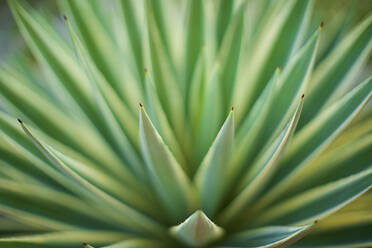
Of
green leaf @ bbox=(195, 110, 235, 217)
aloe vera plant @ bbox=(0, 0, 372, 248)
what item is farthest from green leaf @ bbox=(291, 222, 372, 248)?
green leaf @ bbox=(195, 110, 235, 217)

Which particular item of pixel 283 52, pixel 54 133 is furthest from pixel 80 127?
pixel 283 52

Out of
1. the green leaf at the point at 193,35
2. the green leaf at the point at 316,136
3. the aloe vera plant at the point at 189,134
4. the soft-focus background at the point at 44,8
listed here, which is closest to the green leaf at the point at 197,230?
the aloe vera plant at the point at 189,134

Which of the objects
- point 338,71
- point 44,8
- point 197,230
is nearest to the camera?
point 197,230

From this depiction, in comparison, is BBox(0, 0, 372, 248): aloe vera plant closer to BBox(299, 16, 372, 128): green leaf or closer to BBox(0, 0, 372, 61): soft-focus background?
BBox(299, 16, 372, 128): green leaf

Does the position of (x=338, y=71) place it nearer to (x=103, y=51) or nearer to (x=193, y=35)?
(x=193, y=35)

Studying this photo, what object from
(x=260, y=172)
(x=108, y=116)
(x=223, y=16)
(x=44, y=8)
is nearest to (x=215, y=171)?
(x=260, y=172)

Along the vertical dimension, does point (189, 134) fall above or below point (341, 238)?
above
